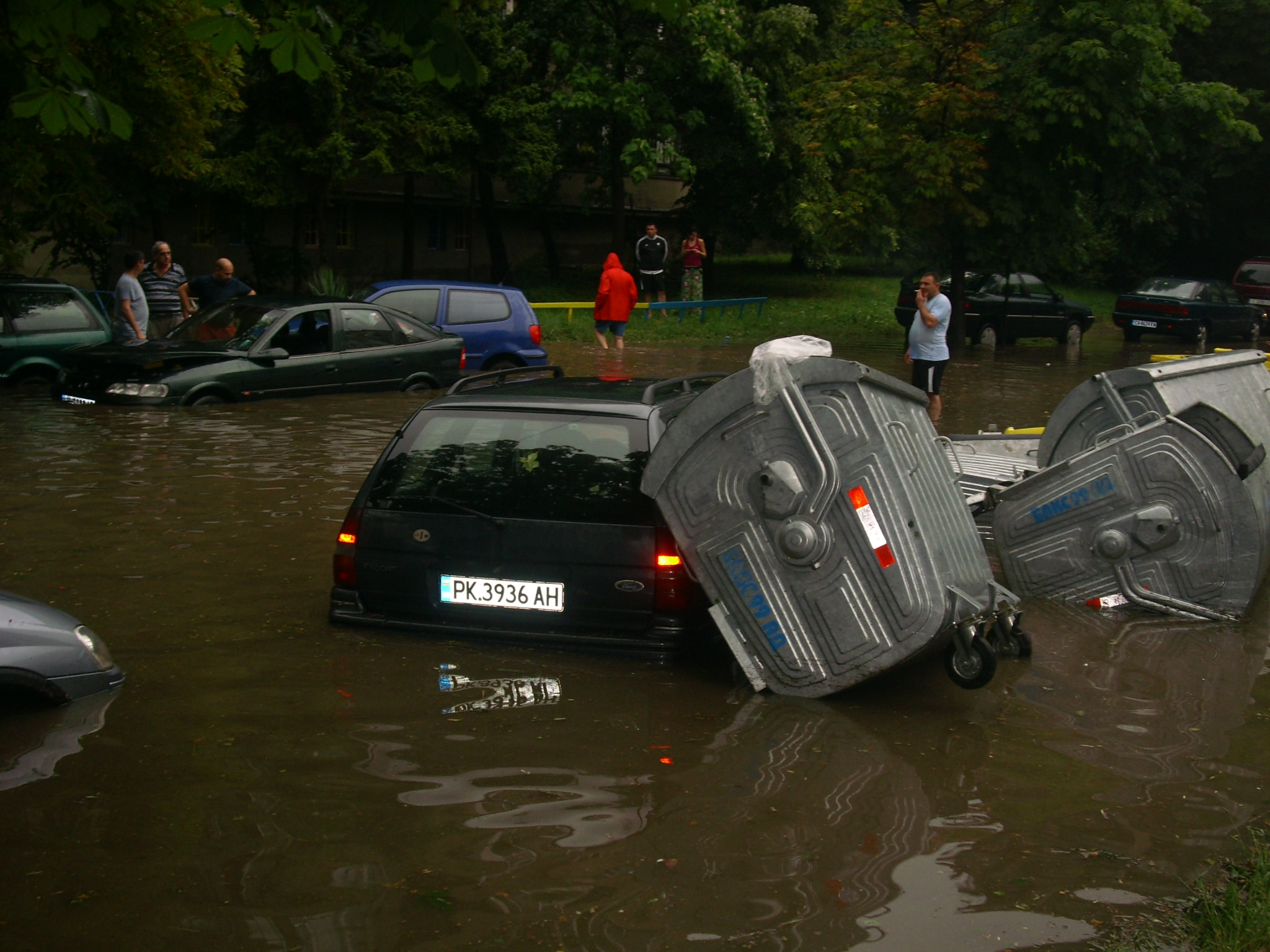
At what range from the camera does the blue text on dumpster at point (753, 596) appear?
19.6 feet

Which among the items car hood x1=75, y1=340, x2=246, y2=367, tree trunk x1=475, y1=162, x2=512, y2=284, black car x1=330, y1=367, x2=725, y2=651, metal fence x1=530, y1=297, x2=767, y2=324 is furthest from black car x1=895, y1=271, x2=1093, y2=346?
black car x1=330, y1=367, x2=725, y2=651

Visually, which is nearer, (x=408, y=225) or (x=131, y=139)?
(x=131, y=139)

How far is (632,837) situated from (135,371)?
39.8 ft

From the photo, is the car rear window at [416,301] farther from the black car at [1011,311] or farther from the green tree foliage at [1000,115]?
the black car at [1011,311]

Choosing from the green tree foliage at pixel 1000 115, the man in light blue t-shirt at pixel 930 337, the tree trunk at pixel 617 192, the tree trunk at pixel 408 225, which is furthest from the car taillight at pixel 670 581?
the tree trunk at pixel 408 225

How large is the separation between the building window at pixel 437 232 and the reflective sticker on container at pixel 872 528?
128 feet

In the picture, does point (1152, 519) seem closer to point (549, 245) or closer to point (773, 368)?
point (773, 368)

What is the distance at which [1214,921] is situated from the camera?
393 cm

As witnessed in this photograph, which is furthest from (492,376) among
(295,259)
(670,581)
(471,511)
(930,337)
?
(295,259)

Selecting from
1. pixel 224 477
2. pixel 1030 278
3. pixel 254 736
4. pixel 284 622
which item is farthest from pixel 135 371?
pixel 1030 278

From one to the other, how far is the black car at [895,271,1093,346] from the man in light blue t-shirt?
57.1 ft

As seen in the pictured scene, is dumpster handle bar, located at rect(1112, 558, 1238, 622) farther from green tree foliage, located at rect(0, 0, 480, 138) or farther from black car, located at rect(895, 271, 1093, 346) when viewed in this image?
Result: black car, located at rect(895, 271, 1093, 346)

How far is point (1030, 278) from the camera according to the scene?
3262 centimetres

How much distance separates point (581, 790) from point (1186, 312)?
32.9 m
